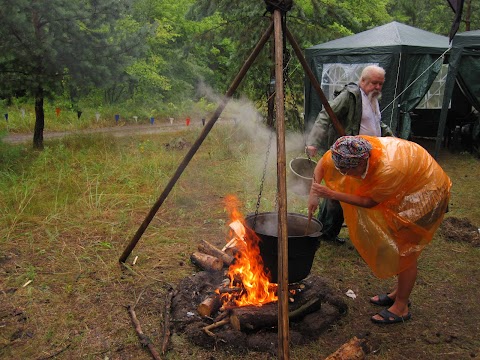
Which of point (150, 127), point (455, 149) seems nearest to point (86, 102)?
point (150, 127)

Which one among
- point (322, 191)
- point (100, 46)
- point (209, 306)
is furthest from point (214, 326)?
point (100, 46)

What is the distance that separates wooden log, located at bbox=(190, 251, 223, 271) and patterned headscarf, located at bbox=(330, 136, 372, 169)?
1658 mm

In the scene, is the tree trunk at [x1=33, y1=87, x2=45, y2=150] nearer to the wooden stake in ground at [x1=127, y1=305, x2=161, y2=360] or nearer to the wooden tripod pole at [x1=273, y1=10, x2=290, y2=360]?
the wooden stake in ground at [x1=127, y1=305, x2=161, y2=360]

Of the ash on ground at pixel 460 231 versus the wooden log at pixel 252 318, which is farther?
the ash on ground at pixel 460 231

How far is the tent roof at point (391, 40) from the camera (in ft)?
27.2

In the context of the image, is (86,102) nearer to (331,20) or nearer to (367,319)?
(331,20)

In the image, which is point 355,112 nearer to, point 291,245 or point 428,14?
point 291,245

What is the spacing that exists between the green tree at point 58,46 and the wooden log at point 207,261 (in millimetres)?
5685

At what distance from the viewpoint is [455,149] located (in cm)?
966

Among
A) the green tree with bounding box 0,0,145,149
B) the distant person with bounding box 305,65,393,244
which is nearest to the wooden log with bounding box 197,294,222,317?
the distant person with bounding box 305,65,393,244

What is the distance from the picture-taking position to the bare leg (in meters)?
2.93

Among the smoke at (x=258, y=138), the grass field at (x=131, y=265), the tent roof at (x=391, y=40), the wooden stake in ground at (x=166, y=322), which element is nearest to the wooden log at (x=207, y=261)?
Answer: the grass field at (x=131, y=265)

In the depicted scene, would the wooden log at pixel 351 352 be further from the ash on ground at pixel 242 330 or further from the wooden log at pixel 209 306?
the wooden log at pixel 209 306

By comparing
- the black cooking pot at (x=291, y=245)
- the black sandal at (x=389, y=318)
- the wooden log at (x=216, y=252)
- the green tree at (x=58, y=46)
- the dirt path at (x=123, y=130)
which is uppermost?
the green tree at (x=58, y=46)
